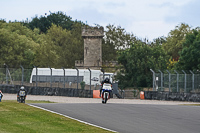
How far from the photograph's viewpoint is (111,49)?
11438 cm

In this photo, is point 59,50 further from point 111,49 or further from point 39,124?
point 39,124

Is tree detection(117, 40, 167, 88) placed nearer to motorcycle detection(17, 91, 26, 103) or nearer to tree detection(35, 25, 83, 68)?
motorcycle detection(17, 91, 26, 103)

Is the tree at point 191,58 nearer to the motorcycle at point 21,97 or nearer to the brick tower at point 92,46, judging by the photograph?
the brick tower at point 92,46

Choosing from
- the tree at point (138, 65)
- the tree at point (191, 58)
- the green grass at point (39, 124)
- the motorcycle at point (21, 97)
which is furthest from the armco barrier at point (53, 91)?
the green grass at point (39, 124)

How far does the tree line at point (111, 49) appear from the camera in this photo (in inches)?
2554

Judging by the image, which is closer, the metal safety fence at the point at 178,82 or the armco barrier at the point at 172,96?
the armco barrier at the point at 172,96

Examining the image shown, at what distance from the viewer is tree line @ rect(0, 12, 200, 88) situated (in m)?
64.9

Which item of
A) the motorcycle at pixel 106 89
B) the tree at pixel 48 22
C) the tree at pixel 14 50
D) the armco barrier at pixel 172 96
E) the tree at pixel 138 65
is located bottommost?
the armco barrier at pixel 172 96

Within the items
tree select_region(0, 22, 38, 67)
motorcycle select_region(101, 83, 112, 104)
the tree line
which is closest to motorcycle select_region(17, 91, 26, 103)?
motorcycle select_region(101, 83, 112, 104)

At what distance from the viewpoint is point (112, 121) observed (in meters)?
16.7

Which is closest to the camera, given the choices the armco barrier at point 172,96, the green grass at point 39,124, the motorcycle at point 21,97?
the green grass at point 39,124

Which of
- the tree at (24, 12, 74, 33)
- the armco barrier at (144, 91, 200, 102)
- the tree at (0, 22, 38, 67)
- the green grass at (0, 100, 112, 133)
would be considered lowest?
Result: the green grass at (0, 100, 112, 133)

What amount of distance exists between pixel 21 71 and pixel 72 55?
220 feet

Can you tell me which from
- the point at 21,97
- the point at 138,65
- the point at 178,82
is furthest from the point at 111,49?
the point at 21,97
